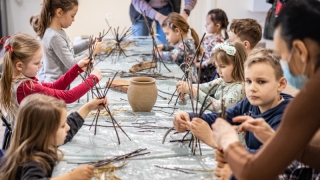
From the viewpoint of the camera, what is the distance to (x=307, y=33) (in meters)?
1.00

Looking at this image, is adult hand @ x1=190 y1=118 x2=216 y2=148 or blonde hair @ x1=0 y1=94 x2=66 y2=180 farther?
adult hand @ x1=190 y1=118 x2=216 y2=148

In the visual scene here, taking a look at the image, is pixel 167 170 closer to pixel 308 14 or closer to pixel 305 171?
pixel 305 171

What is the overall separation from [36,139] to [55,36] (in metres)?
1.38

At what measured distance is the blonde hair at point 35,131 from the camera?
1423 millimetres

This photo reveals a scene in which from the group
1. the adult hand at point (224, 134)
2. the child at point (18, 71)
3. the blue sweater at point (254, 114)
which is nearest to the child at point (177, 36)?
the child at point (18, 71)

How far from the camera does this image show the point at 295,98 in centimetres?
99

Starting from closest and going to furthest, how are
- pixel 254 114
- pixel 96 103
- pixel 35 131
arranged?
pixel 35 131 → pixel 254 114 → pixel 96 103

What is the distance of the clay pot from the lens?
2125mm

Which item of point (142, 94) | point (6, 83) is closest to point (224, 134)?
point (142, 94)

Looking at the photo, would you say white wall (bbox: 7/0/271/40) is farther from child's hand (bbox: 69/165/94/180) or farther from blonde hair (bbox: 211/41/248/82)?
child's hand (bbox: 69/165/94/180)

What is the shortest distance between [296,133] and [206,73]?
8.11 ft

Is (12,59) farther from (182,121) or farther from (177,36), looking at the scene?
(177,36)

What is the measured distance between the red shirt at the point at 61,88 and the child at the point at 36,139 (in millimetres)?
551

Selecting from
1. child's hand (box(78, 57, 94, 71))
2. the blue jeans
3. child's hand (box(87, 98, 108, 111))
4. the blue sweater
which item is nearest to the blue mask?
the blue sweater
